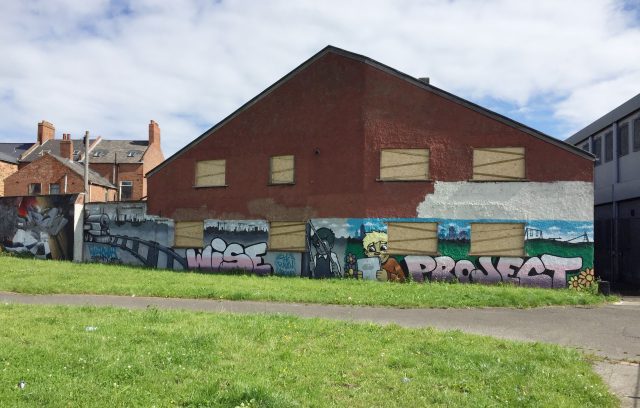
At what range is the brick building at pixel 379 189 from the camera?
54.4 ft

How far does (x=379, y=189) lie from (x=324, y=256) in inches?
126

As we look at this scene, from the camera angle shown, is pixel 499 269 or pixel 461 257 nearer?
pixel 499 269

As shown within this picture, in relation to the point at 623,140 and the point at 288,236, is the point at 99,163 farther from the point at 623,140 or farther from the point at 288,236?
the point at 623,140

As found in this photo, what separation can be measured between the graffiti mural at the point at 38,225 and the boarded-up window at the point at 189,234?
5886 mm

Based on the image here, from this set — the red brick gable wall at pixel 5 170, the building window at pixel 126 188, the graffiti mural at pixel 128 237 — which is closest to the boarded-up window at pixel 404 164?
the graffiti mural at pixel 128 237

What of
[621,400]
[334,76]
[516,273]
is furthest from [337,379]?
[334,76]

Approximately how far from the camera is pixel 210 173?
21047mm

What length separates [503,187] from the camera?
17031 millimetres

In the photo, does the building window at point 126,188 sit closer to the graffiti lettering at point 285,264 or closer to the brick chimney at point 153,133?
the brick chimney at point 153,133

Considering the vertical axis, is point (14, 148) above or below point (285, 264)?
above

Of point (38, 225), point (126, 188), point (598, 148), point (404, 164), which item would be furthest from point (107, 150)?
point (598, 148)

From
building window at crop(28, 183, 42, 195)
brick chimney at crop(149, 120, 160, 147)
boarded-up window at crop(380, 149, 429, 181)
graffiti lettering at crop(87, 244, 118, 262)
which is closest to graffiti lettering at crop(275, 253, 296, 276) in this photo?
boarded-up window at crop(380, 149, 429, 181)

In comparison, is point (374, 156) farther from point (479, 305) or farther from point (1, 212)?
point (1, 212)

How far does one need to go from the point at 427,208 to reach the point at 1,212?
21577 millimetres
